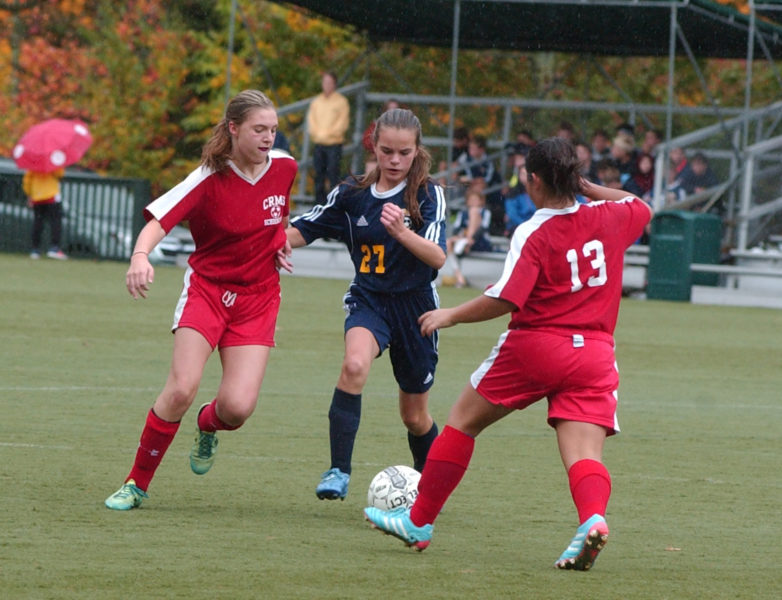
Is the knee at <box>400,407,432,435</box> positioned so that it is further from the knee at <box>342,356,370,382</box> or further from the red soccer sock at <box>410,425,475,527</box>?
the red soccer sock at <box>410,425,475,527</box>

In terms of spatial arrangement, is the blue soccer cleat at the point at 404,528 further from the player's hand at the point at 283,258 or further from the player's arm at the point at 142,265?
the player's hand at the point at 283,258

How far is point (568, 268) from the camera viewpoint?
5.50 m

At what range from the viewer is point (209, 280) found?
6.71 meters

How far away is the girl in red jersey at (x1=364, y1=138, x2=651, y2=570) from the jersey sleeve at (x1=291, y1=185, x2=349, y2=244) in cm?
162

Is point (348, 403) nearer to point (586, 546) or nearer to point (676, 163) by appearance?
point (586, 546)

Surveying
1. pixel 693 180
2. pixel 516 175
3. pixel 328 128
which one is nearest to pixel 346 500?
pixel 516 175

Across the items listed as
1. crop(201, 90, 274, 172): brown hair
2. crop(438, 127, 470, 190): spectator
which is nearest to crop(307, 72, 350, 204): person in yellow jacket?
crop(438, 127, 470, 190): spectator

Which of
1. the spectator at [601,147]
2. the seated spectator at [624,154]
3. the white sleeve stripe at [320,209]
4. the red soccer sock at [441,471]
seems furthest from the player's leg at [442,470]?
the spectator at [601,147]

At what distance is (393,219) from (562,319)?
97 cm

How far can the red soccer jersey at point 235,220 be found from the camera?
21.7ft

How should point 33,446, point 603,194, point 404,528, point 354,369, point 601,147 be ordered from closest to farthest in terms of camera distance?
point 404,528 → point 603,194 → point 354,369 → point 33,446 → point 601,147

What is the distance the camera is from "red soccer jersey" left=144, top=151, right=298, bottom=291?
662 centimetres

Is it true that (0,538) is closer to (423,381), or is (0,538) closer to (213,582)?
(213,582)

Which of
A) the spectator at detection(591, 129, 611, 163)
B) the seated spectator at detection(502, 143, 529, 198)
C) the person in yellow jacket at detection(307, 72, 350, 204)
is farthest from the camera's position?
the spectator at detection(591, 129, 611, 163)
